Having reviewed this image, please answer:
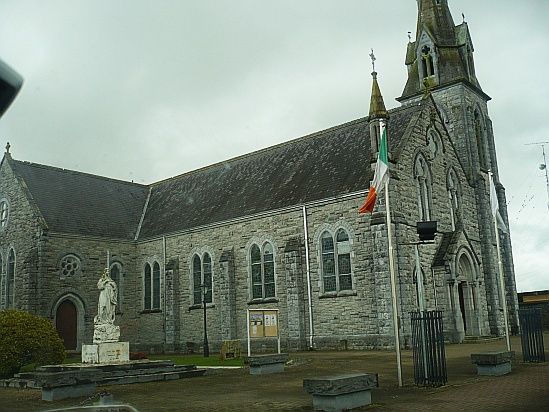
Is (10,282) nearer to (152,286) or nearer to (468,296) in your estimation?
(152,286)

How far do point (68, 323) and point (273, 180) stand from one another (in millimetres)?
15134

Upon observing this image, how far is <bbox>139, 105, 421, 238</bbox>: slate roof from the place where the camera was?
102 ft

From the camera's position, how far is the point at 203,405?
11.9m

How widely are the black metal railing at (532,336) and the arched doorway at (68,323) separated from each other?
26.7m

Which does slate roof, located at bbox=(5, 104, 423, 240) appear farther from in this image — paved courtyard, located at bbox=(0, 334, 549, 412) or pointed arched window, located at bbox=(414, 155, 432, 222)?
paved courtyard, located at bbox=(0, 334, 549, 412)

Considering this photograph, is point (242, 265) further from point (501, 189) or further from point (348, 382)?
point (348, 382)

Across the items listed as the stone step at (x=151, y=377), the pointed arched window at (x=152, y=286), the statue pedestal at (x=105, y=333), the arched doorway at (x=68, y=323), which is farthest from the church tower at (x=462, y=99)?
the arched doorway at (x=68, y=323)

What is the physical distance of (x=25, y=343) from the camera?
840 inches

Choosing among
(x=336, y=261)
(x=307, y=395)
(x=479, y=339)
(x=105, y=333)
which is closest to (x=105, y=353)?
(x=105, y=333)

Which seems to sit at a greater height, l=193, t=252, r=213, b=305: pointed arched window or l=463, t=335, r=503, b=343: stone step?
l=193, t=252, r=213, b=305: pointed arched window

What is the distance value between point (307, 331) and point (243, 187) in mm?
10919

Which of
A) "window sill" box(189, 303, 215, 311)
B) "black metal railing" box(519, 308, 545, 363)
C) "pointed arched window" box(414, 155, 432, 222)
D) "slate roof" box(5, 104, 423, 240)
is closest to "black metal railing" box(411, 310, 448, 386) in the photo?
"black metal railing" box(519, 308, 545, 363)

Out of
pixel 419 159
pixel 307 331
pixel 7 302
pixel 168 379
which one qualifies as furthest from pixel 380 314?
pixel 7 302

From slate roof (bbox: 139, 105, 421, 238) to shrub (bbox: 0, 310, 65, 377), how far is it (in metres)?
14.0
